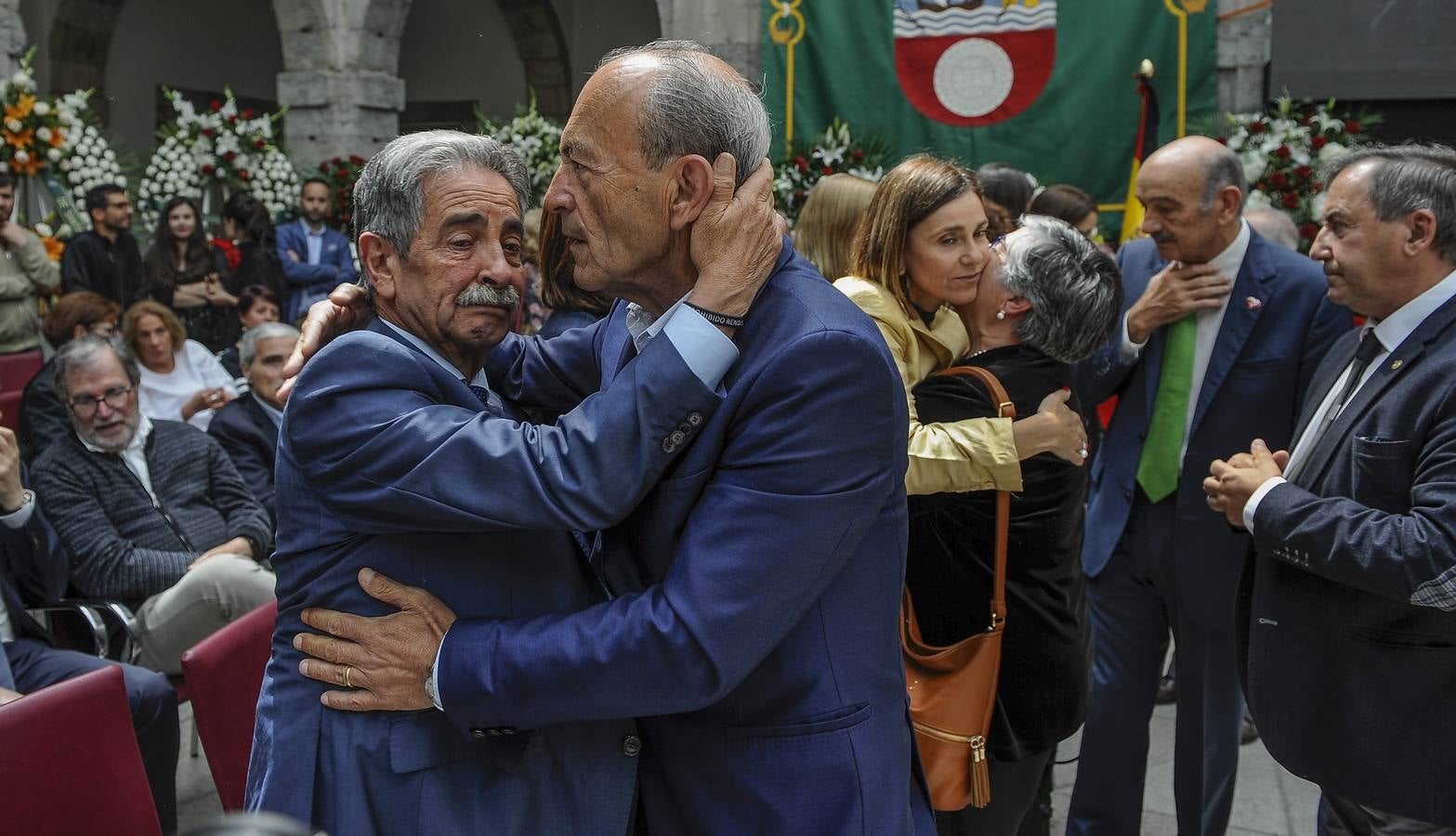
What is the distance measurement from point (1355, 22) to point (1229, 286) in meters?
5.12

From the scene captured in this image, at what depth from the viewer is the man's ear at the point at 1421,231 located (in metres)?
2.35

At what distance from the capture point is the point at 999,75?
843cm

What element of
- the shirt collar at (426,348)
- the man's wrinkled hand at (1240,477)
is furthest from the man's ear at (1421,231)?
the shirt collar at (426,348)

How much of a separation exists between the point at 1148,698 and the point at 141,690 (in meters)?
2.47

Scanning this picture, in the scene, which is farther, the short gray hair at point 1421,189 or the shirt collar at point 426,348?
the short gray hair at point 1421,189

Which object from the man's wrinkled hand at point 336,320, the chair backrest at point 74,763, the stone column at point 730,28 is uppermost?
the stone column at point 730,28

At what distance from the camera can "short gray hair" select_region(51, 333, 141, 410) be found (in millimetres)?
3865

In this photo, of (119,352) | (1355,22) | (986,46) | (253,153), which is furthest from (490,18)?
(119,352)

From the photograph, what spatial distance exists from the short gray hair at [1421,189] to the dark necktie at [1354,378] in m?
0.19

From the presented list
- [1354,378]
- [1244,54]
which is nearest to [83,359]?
[1354,378]

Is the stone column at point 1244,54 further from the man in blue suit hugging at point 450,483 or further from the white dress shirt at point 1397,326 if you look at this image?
the man in blue suit hugging at point 450,483

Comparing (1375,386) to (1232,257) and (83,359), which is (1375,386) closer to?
(1232,257)

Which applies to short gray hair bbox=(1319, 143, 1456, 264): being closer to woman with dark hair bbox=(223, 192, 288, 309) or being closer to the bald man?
the bald man

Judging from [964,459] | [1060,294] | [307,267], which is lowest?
[307,267]
